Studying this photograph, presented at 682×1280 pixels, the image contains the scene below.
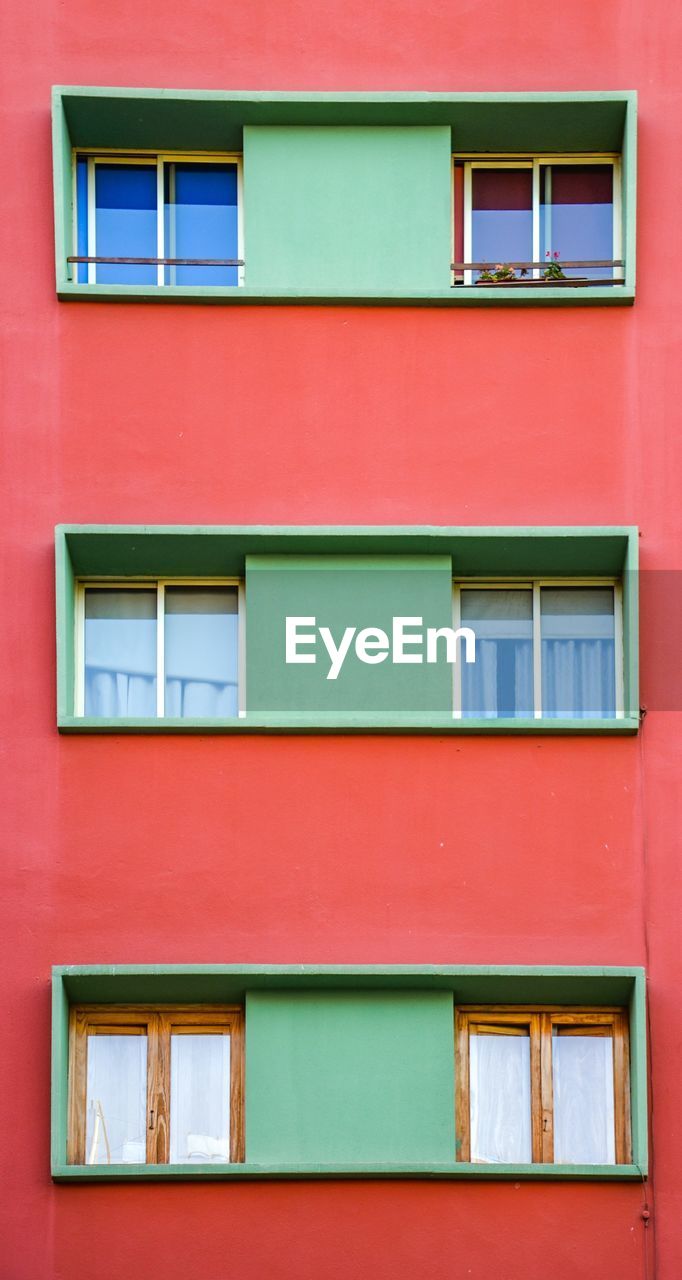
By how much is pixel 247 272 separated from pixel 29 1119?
20.5 ft

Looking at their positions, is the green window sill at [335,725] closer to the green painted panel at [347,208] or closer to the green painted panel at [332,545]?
the green painted panel at [332,545]

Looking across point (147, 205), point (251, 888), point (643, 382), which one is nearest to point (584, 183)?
point (643, 382)

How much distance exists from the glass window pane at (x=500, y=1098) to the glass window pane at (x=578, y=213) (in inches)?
226

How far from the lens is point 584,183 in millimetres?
17422

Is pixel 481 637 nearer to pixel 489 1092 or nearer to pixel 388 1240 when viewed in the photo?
pixel 489 1092

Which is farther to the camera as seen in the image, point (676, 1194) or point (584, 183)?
point (584, 183)

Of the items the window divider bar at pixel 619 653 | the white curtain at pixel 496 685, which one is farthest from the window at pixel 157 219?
the window divider bar at pixel 619 653

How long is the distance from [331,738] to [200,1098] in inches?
104

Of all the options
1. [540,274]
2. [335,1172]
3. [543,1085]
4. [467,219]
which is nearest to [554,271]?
[540,274]

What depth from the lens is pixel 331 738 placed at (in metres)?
15.9

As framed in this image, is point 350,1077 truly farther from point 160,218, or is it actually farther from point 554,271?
point 160,218

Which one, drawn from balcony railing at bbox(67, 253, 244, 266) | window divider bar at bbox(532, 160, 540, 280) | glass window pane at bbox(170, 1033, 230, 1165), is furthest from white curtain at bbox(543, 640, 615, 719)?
balcony railing at bbox(67, 253, 244, 266)
